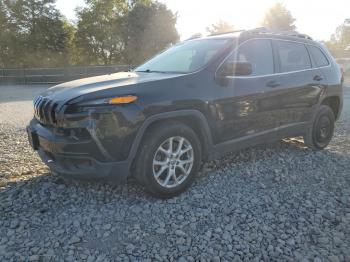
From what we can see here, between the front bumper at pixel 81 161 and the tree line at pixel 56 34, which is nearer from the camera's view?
the front bumper at pixel 81 161

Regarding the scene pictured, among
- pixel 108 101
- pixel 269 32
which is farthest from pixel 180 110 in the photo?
pixel 269 32

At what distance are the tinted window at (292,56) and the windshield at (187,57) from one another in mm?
961

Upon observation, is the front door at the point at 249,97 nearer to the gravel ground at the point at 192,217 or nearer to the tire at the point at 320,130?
the gravel ground at the point at 192,217

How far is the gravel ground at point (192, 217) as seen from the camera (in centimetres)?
282

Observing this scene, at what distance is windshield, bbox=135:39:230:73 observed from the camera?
406 cm

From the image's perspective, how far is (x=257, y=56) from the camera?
4.44 meters

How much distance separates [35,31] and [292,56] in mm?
30693

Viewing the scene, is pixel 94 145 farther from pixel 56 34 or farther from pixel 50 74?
pixel 56 34

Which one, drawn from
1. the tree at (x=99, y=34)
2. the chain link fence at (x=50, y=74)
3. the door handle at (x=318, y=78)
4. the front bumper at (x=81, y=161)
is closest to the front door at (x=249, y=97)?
the door handle at (x=318, y=78)

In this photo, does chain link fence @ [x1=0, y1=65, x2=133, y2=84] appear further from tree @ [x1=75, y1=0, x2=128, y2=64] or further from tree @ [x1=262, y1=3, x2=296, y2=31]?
tree @ [x1=262, y1=3, x2=296, y2=31]

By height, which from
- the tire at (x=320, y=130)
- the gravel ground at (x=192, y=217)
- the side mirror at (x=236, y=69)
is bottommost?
the gravel ground at (x=192, y=217)

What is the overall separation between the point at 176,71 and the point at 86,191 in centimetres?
174

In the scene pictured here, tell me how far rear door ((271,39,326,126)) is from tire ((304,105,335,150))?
257 mm

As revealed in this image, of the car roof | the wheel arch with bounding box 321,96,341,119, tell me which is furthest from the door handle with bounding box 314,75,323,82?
the car roof
